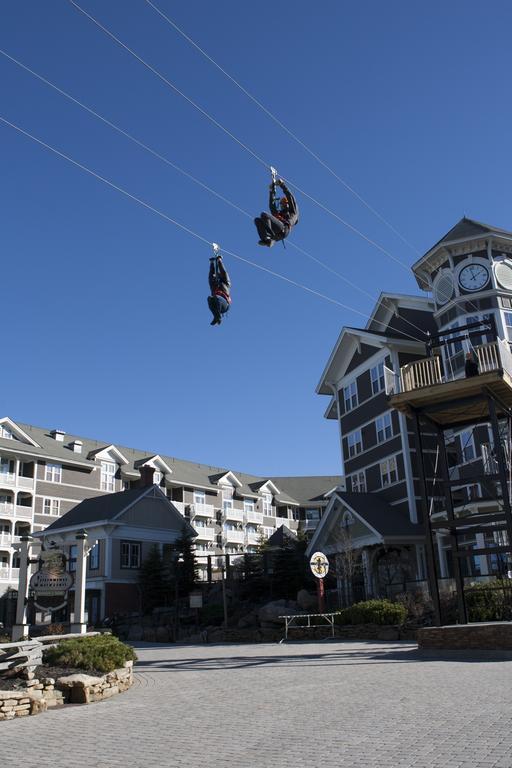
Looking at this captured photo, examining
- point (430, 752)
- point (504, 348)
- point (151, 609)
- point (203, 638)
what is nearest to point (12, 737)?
point (430, 752)

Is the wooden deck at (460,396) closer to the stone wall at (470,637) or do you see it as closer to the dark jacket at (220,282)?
the stone wall at (470,637)

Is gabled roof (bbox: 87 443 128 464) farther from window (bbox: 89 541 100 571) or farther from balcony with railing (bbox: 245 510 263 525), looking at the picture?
window (bbox: 89 541 100 571)

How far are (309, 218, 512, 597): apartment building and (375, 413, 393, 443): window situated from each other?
2.2 inches

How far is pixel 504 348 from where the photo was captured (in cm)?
2061

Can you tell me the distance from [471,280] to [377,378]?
7747mm

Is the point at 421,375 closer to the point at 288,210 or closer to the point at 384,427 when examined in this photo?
the point at 288,210

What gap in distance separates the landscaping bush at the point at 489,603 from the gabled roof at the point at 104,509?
25688mm

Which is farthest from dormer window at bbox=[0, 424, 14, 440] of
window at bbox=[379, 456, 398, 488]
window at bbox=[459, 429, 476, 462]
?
window at bbox=[459, 429, 476, 462]

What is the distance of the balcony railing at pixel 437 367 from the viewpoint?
66.1ft

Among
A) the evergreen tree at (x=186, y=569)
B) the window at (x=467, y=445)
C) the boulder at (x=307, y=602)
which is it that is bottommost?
the boulder at (x=307, y=602)

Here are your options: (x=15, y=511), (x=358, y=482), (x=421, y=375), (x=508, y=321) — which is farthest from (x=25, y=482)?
(x=421, y=375)

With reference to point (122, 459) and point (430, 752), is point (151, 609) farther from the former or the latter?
point (430, 752)

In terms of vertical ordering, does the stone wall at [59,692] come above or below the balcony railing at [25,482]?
below

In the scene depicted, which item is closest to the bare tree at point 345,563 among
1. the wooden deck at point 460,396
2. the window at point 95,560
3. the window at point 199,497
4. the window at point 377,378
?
the window at point 377,378
